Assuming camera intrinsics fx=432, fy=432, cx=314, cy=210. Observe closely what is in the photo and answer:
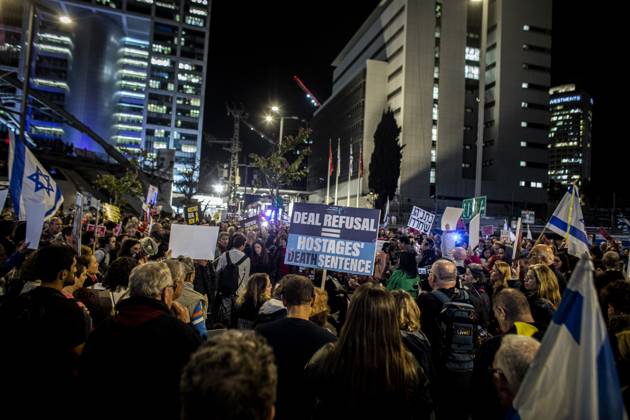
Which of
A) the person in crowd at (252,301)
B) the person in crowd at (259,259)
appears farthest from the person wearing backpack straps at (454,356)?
the person in crowd at (259,259)

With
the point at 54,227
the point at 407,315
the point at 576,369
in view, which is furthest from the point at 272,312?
the point at 54,227

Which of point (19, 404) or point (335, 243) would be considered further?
point (335, 243)

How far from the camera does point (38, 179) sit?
6887 millimetres

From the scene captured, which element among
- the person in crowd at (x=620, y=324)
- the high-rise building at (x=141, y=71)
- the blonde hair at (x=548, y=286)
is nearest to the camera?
the person in crowd at (x=620, y=324)

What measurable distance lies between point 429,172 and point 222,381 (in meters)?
68.5

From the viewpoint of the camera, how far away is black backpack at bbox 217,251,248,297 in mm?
7816

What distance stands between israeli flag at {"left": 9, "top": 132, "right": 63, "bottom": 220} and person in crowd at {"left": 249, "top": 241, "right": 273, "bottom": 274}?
15.7 ft

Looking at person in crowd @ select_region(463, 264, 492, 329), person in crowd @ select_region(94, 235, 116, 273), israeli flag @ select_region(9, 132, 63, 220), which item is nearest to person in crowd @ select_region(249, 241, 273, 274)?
person in crowd @ select_region(94, 235, 116, 273)

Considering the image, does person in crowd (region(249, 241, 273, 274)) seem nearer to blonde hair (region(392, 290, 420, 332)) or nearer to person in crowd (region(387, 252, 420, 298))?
person in crowd (region(387, 252, 420, 298))

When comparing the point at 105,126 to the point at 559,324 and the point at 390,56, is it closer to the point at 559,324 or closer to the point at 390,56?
the point at 390,56

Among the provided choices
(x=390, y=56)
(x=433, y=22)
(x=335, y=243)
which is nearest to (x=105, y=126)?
(x=390, y=56)

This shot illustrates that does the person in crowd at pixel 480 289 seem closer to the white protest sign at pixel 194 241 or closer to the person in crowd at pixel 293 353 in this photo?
the person in crowd at pixel 293 353

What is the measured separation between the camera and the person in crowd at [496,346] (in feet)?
11.0

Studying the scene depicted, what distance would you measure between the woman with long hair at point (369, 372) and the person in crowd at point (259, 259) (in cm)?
791
